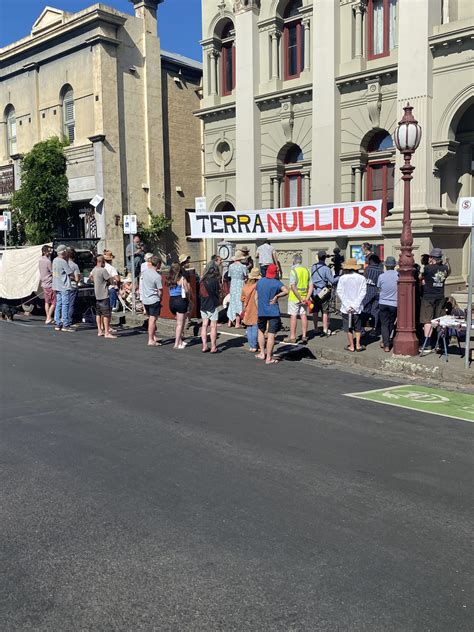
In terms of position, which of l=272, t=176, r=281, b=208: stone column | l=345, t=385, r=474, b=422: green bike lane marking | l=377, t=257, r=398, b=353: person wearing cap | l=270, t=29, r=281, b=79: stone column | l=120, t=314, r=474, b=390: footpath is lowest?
l=345, t=385, r=474, b=422: green bike lane marking

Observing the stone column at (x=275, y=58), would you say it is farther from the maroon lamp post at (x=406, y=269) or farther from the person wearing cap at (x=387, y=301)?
the person wearing cap at (x=387, y=301)

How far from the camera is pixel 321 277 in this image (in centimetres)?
1314

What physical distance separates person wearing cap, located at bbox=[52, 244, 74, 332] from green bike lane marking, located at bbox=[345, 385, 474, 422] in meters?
8.31

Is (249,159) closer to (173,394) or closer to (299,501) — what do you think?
(173,394)

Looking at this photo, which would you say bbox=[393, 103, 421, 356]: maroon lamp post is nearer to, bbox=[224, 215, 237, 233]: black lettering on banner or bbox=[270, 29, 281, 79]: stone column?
bbox=[224, 215, 237, 233]: black lettering on banner

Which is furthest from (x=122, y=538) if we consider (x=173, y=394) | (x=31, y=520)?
(x=173, y=394)

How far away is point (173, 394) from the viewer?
879 cm

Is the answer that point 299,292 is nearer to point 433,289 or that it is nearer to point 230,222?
point 433,289

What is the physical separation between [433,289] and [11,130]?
26.7 meters

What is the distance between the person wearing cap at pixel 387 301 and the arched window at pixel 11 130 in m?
25.2

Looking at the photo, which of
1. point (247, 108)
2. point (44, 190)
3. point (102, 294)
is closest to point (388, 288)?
point (102, 294)

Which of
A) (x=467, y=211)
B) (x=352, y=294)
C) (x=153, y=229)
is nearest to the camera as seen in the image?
(x=467, y=211)

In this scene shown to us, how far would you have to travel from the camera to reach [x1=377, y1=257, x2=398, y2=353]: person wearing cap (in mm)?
11844

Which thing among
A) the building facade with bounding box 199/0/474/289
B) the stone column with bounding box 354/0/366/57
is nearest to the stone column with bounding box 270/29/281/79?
the building facade with bounding box 199/0/474/289
